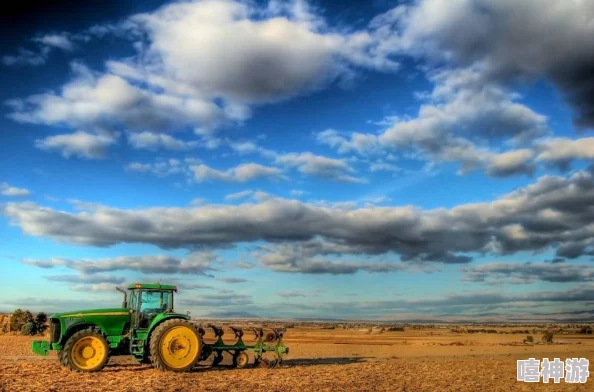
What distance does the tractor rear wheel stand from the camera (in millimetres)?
17719

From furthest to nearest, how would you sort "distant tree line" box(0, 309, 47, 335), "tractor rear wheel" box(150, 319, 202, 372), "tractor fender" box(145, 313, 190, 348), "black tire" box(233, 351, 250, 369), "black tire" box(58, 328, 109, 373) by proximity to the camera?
"distant tree line" box(0, 309, 47, 335) < "black tire" box(233, 351, 250, 369) < "tractor fender" box(145, 313, 190, 348) < "tractor rear wheel" box(150, 319, 202, 372) < "black tire" box(58, 328, 109, 373)

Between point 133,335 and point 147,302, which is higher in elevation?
point 147,302

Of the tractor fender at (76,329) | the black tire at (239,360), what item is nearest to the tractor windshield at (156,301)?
the tractor fender at (76,329)

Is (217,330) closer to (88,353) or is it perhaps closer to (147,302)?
(147,302)

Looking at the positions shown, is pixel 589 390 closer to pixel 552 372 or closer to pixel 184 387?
pixel 552 372

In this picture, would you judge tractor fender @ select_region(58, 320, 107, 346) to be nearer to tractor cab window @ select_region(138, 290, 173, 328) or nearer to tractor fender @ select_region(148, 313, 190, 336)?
tractor cab window @ select_region(138, 290, 173, 328)

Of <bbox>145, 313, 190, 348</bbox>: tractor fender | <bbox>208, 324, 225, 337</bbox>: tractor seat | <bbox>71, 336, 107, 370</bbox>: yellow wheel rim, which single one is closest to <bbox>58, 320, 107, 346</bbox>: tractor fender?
<bbox>71, 336, 107, 370</bbox>: yellow wheel rim

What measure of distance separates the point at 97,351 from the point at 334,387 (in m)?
8.00

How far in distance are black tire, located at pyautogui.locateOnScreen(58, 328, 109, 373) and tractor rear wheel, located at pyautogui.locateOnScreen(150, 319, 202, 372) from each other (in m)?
1.64

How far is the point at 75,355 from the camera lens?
17.5 meters

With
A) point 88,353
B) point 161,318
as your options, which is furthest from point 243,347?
point 88,353

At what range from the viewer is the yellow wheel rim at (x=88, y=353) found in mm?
17547

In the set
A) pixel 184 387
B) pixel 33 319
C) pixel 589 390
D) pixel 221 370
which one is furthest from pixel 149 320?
pixel 33 319

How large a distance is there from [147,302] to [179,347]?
2.15 meters
